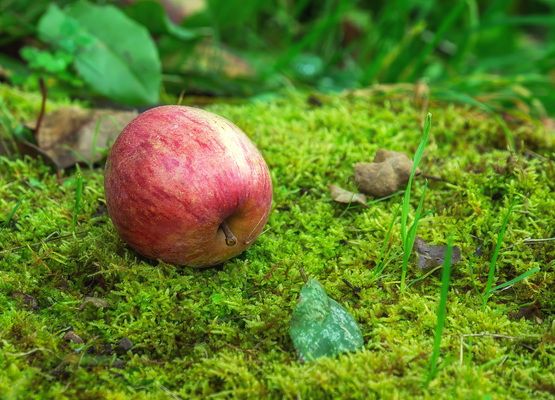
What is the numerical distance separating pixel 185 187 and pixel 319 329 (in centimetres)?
76

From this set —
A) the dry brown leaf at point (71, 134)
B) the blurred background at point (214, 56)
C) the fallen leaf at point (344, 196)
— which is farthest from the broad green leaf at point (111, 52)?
the fallen leaf at point (344, 196)

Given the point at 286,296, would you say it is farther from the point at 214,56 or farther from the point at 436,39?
the point at 214,56

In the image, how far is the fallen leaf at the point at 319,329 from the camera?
5.29 ft

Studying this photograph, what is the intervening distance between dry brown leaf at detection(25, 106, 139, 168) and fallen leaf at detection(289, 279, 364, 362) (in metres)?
1.74

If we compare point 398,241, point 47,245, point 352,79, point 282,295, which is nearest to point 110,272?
point 47,245

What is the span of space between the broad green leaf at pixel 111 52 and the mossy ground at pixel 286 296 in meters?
0.94

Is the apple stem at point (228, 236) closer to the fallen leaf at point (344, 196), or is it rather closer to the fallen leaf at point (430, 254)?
the fallen leaf at point (344, 196)

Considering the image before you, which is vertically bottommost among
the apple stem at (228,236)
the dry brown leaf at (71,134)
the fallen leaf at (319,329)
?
the dry brown leaf at (71,134)

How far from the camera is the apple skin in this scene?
175 centimetres

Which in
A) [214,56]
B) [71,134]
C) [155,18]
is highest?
[155,18]

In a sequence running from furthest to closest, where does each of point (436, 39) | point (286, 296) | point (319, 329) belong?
point (436, 39)
point (286, 296)
point (319, 329)

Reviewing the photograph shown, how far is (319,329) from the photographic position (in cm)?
164

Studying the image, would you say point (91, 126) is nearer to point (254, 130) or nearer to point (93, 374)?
point (254, 130)

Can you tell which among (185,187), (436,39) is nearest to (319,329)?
(185,187)
